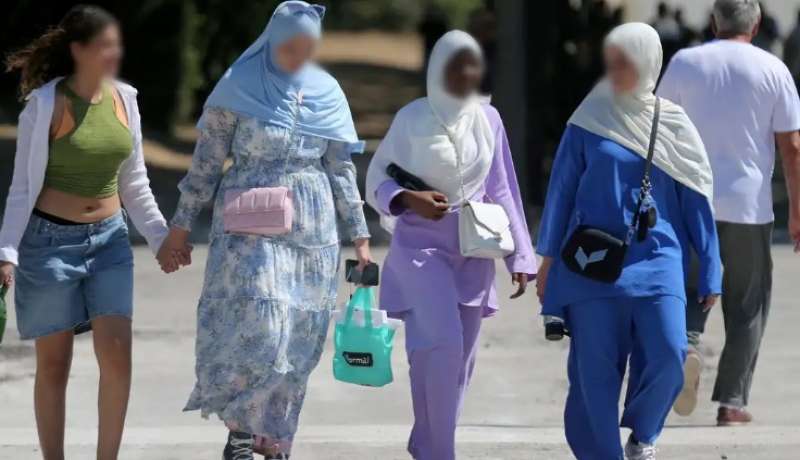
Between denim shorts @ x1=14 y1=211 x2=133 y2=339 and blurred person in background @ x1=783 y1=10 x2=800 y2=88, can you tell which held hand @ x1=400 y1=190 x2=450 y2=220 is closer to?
denim shorts @ x1=14 y1=211 x2=133 y2=339

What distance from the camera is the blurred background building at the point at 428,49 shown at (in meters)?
14.0

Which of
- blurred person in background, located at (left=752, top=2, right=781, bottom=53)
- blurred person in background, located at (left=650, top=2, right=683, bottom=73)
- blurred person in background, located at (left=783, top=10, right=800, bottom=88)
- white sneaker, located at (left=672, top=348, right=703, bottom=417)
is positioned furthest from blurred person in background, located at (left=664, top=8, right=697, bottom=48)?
white sneaker, located at (left=672, top=348, right=703, bottom=417)

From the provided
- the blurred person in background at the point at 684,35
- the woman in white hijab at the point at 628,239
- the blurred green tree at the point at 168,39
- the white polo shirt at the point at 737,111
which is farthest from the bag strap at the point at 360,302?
the blurred green tree at the point at 168,39

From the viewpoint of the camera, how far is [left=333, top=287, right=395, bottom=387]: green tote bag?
226 inches

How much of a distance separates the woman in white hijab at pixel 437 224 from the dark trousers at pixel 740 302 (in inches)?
50.0

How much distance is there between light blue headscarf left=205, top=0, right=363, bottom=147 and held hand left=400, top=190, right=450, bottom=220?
328 mm

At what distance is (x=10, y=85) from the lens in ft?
69.3

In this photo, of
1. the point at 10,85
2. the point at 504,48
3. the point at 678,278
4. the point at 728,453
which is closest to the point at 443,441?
the point at 678,278

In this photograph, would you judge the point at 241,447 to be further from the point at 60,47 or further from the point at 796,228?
the point at 796,228

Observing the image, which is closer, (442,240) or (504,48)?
(442,240)

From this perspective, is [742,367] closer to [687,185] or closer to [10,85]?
[687,185]

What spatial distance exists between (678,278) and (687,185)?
30 cm

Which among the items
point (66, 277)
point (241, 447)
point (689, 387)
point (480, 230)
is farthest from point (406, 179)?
point (689, 387)

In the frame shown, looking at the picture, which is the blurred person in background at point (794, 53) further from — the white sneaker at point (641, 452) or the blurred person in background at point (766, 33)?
the white sneaker at point (641, 452)
